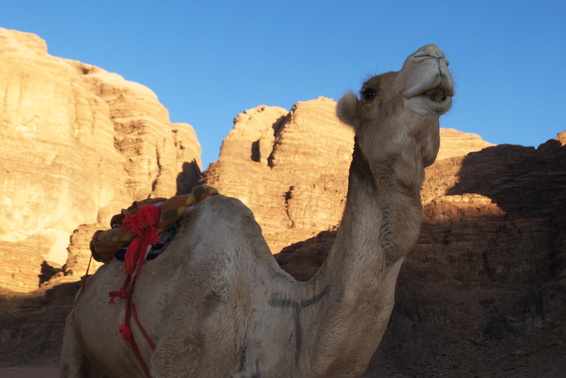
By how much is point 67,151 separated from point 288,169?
24785 mm

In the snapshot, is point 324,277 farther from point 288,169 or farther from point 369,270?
point 288,169

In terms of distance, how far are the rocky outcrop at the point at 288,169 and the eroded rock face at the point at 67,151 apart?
894 cm

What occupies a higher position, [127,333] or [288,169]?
[288,169]

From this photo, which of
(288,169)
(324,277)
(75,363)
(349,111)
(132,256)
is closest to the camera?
(324,277)

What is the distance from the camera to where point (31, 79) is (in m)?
62.5

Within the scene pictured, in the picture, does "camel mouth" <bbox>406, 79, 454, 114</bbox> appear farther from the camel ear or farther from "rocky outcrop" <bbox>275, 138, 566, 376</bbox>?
"rocky outcrop" <bbox>275, 138, 566, 376</bbox>

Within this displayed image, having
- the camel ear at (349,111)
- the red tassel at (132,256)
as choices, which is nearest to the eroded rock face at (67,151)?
the red tassel at (132,256)

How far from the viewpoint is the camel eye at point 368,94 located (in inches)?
152

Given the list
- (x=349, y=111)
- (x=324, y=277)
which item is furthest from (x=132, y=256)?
(x=349, y=111)

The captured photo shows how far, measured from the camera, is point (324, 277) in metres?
3.73

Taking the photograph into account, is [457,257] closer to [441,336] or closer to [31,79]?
[441,336]

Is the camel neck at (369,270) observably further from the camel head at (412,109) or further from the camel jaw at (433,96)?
the camel jaw at (433,96)

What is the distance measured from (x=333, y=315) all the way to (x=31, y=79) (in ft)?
213

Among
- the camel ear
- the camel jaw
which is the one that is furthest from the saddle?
the camel jaw
